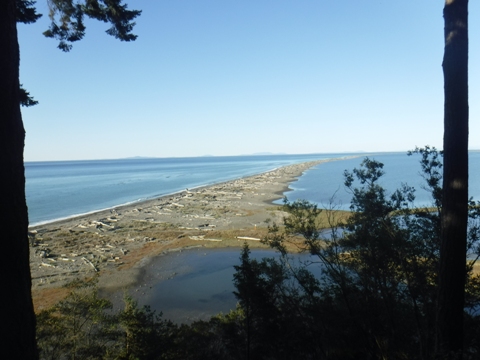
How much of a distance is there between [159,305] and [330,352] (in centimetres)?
1037

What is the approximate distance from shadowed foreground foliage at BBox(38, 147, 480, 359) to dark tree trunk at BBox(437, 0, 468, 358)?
1601 millimetres

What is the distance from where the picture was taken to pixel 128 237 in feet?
95.2

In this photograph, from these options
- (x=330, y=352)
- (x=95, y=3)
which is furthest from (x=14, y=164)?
(x=330, y=352)

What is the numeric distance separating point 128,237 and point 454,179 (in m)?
A: 26.8

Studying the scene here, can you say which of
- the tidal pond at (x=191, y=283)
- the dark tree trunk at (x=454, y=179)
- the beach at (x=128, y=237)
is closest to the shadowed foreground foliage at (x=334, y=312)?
the dark tree trunk at (x=454, y=179)

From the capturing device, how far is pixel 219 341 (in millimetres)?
10609

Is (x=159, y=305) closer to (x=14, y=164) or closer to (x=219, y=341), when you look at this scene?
(x=219, y=341)

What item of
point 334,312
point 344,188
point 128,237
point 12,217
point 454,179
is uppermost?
point 454,179

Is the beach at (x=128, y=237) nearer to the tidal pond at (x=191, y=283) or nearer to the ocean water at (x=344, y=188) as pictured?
the tidal pond at (x=191, y=283)

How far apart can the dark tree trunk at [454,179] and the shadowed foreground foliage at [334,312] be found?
5.25 ft

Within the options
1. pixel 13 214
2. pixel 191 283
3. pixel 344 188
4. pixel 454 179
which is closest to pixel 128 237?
pixel 191 283

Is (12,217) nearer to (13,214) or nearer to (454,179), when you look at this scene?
(13,214)

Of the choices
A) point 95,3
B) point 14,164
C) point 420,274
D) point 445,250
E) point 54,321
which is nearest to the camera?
point 14,164

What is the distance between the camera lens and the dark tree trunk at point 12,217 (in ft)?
13.3
